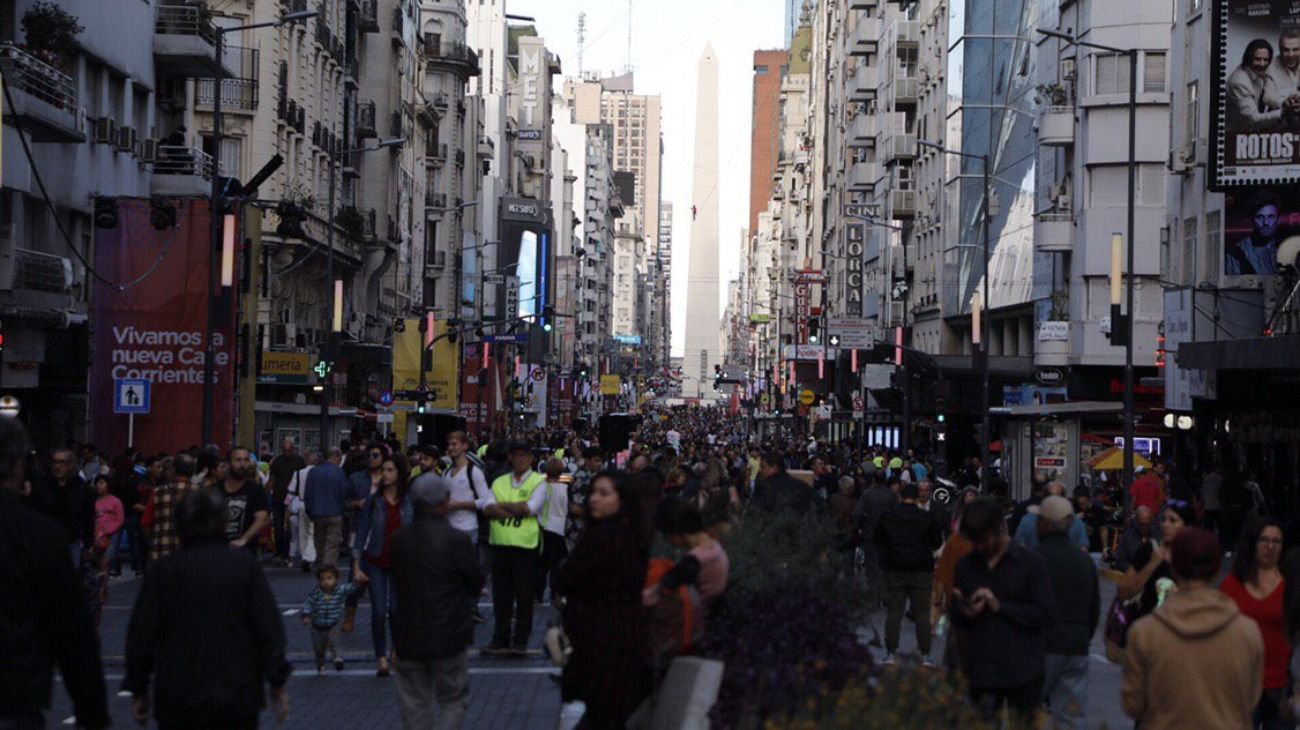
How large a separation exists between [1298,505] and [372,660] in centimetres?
2264

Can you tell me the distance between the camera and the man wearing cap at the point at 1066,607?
481 inches

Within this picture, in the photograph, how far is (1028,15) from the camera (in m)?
63.0

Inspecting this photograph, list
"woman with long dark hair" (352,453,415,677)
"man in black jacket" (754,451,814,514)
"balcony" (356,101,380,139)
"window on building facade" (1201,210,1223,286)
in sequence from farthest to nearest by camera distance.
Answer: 1. "balcony" (356,101,380,139)
2. "window on building facade" (1201,210,1223,286)
3. "man in black jacket" (754,451,814,514)
4. "woman with long dark hair" (352,453,415,677)

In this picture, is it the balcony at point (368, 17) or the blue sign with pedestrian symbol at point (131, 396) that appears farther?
the balcony at point (368, 17)

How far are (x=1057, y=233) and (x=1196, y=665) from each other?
47620mm

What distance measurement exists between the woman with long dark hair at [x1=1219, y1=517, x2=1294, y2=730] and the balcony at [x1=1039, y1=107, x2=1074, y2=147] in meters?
45.4

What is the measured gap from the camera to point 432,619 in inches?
477

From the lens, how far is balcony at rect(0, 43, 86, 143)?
3122 cm

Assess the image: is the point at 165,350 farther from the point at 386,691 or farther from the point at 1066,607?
the point at 1066,607

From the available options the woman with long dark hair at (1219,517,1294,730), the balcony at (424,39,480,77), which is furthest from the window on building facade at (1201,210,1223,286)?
the balcony at (424,39,480,77)

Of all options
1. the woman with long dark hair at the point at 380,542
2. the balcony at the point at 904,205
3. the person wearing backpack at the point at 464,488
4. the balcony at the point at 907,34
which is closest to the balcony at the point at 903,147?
the balcony at the point at 904,205

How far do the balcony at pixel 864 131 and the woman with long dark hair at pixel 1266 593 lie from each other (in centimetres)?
8978

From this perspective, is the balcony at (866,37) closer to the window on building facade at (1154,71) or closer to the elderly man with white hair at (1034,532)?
the window on building facade at (1154,71)

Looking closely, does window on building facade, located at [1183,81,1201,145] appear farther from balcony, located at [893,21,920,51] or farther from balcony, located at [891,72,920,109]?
balcony, located at [893,21,920,51]
